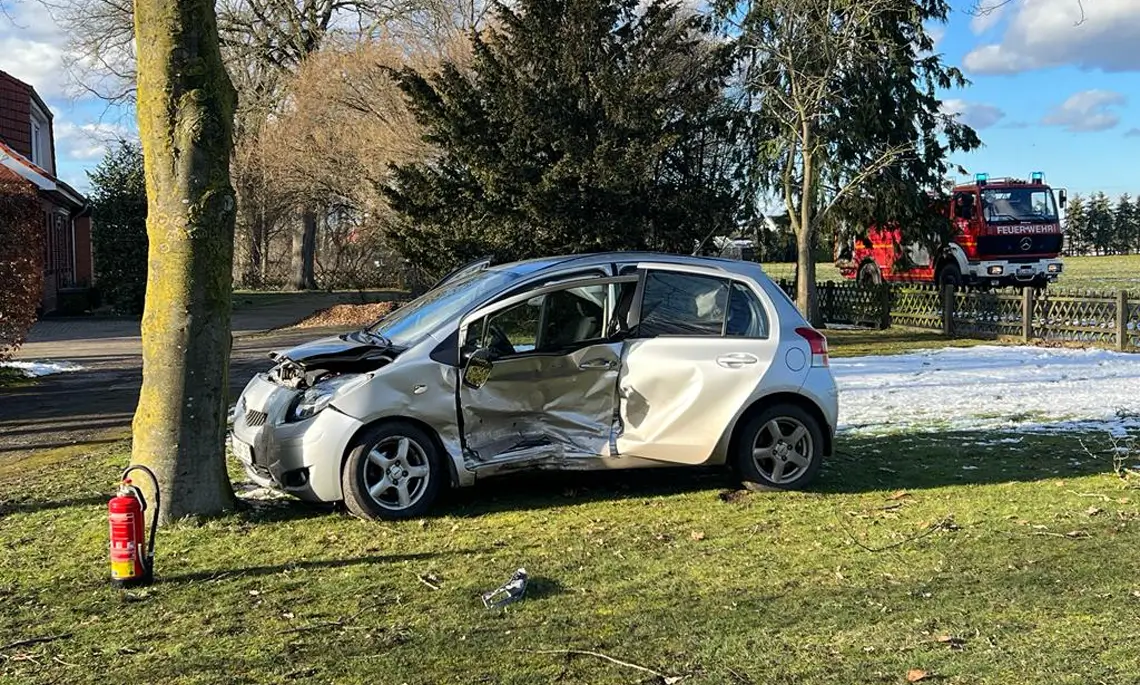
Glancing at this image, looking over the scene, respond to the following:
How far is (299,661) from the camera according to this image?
12.9 ft

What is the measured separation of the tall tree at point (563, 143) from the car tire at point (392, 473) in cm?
1360

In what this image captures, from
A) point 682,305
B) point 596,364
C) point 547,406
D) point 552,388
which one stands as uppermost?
point 682,305

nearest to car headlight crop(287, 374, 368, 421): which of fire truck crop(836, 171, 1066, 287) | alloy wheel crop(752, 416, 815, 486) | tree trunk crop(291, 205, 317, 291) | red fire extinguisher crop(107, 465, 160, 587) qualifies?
red fire extinguisher crop(107, 465, 160, 587)

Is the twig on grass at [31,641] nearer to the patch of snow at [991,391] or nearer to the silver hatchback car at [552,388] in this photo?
the silver hatchback car at [552,388]

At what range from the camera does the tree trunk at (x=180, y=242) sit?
227 inches

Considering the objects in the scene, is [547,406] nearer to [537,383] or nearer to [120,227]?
[537,383]

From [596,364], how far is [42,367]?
1210cm

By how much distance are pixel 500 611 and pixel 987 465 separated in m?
4.86

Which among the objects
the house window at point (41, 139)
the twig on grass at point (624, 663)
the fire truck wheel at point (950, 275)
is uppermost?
the house window at point (41, 139)

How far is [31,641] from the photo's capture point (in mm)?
4168

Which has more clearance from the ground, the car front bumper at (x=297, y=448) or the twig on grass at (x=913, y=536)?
the car front bumper at (x=297, y=448)

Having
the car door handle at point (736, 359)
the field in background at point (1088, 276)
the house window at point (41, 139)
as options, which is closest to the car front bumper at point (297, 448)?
the car door handle at point (736, 359)

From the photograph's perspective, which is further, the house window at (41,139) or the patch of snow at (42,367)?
the house window at (41,139)

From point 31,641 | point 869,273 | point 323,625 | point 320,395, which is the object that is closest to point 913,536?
point 323,625
